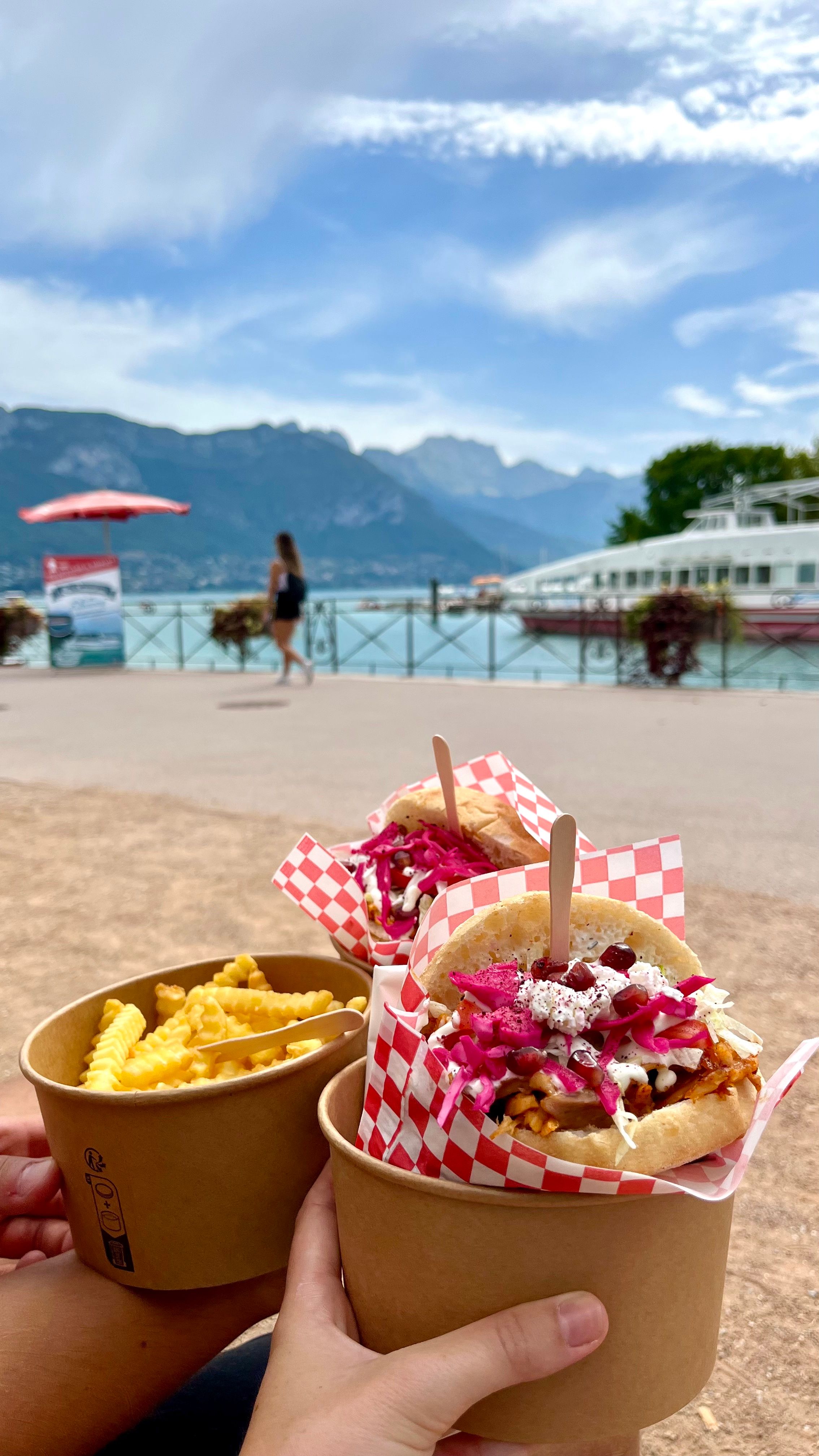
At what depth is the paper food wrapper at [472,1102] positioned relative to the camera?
807mm

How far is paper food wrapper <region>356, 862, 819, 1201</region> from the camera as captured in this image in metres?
0.81

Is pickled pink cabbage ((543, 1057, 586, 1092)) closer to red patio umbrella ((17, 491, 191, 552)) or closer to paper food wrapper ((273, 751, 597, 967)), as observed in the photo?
paper food wrapper ((273, 751, 597, 967))

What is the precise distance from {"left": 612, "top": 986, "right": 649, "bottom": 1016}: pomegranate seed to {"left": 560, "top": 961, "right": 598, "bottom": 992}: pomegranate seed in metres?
0.03

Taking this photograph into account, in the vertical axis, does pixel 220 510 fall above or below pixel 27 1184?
above

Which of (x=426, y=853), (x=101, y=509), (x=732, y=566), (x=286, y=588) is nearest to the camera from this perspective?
(x=426, y=853)

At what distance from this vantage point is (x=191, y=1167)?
3.47 ft

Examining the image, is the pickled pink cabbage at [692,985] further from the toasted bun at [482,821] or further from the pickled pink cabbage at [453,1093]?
the toasted bun at [482,821]

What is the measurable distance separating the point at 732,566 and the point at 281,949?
2874 cm

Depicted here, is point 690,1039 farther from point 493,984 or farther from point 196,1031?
point 196,1031

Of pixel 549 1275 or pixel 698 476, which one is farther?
pixel 698 476


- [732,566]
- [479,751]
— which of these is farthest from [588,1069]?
[732,566]

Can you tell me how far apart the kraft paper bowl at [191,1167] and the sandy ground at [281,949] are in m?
0.43

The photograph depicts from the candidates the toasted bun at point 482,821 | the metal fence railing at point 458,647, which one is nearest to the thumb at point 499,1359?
the toasted bun at point 482,821

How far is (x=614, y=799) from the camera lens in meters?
5.45
